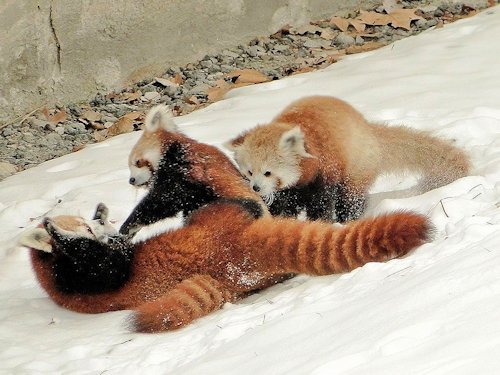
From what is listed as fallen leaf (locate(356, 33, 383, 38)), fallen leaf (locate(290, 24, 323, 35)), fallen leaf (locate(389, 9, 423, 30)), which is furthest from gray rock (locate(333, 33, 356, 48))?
fallen leaf (locate(389, 9, 423, 30))

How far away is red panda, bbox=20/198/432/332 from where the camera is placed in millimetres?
4160

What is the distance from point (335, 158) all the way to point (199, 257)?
1.24 m

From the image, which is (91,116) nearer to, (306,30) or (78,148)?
(78,148)

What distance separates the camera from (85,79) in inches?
321

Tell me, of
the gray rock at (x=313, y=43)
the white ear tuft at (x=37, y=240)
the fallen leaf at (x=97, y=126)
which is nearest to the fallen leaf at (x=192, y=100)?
the fallen leaf at (x=97, y=126)

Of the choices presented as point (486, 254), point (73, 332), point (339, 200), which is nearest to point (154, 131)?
point (339, 200)

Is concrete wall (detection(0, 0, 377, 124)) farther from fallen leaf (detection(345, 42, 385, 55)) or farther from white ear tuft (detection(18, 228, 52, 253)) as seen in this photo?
white ear tuft (detection(18, 228, 52, 253))

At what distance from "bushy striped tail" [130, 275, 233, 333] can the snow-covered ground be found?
0.20ft

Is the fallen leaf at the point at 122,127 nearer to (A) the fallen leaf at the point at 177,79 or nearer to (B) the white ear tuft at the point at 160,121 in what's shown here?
(A) the fallen leaf at the point at 177,79

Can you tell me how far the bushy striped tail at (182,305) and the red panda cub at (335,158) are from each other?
1.17m

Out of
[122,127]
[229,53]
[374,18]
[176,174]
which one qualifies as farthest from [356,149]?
[374,18]

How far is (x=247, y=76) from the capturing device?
8398 millimetres

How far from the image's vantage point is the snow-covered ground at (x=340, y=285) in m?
2.96

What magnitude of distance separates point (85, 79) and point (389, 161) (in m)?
3.61
